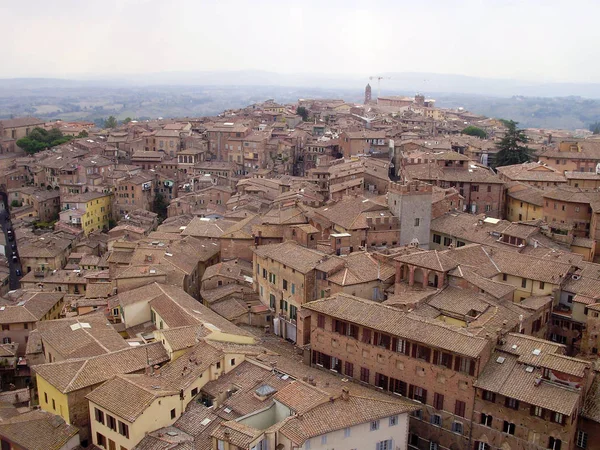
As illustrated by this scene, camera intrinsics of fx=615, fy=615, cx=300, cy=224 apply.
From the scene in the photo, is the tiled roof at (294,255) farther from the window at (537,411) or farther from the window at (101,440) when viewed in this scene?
the window at (537,411)

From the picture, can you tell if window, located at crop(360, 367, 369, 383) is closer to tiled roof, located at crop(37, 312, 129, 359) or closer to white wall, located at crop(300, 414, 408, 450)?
white wall, located at crop(300, 414, 408, 450)

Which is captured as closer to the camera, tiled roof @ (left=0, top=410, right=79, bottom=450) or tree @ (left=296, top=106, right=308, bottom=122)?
tiled roof @ (left=0, top=410, right=79, bottom=450)

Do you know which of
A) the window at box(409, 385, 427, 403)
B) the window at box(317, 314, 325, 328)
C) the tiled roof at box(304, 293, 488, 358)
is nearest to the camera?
the tiled roof at box(304, 293, 488, 358)

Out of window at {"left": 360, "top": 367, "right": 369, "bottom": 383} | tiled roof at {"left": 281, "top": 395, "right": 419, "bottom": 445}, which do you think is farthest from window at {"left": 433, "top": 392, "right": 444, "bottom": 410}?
window at {"left": 360, "top": 367, "right": 369, "bottom": 383}

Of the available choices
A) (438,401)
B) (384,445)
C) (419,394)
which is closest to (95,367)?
(384,445)

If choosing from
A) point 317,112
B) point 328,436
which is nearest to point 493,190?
point 328,436

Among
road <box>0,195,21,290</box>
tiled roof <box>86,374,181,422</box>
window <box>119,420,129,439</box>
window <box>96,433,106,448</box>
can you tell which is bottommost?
road <box>0,195,21,290</box>

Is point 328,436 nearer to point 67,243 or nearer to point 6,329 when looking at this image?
point 6,329
